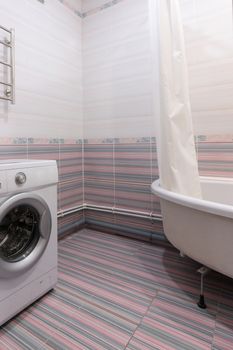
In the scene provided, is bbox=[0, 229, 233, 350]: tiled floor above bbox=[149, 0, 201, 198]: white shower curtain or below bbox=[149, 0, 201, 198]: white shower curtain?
below

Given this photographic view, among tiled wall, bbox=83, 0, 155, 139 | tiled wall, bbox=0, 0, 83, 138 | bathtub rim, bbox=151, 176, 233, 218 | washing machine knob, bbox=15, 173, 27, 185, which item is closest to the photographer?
bathtub rim, bbox=151, 176, 233, 218

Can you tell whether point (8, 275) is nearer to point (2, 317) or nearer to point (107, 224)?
point (2, 317)

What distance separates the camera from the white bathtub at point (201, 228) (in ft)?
3.23

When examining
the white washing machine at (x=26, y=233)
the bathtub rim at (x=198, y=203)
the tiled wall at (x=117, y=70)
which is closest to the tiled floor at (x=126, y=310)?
the white washing machine at (x=26, y=233)

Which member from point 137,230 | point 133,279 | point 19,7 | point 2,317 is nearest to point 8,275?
point 2,317

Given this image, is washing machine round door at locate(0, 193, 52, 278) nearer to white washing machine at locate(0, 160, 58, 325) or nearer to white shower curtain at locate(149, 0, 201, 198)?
white washing machine at locate(0, 160, 58, 325)

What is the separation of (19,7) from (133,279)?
2.07 metres

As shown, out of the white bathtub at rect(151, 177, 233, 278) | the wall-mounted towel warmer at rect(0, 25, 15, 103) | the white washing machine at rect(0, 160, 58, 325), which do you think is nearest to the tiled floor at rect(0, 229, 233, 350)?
the white washing machine at rect(0, 160, 58, 325)

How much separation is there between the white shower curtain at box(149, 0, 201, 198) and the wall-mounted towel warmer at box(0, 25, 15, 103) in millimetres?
944

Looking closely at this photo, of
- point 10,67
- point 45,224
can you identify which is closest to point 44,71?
point 10,67

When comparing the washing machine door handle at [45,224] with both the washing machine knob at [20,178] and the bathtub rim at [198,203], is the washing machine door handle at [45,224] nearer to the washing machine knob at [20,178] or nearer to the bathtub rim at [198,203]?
the washing machine knob at [20,178]

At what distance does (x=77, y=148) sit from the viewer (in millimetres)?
2230

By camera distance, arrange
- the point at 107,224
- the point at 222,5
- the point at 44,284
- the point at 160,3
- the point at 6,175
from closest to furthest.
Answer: the point at 6,175, the point at 44,284, the point at 160,3, the point at 222,5, the point at 107,224

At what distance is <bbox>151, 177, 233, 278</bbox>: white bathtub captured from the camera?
0.99m
